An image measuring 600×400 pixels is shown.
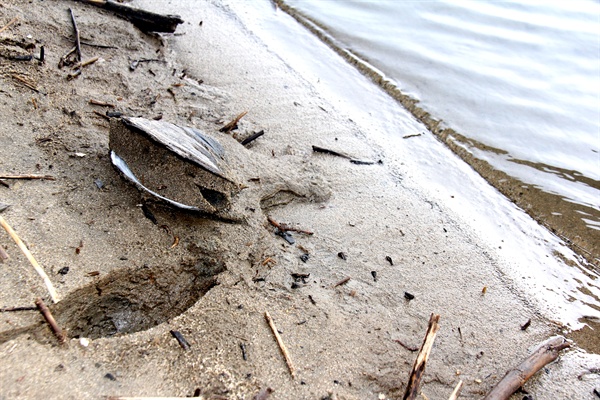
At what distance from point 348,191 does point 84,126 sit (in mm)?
1886

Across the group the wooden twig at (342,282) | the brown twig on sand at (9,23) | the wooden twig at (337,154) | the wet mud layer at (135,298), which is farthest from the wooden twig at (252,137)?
the brown twig on sand at (9,23)

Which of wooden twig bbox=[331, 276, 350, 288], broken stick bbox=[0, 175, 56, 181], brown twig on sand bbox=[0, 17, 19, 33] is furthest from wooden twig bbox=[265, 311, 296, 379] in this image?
brown twig on sand bbox=[0, 17, 19, 33]

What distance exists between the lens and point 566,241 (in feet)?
12.3

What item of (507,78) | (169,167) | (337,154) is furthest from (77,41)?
(507,78)

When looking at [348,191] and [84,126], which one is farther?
[348,191]

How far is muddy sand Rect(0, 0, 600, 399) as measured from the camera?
83.0 inches

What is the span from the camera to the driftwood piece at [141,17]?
475 centimetres

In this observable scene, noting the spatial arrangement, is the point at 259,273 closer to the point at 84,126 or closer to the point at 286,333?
the point at 286,333

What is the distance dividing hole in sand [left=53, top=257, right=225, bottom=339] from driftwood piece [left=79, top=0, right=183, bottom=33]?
10.1ft

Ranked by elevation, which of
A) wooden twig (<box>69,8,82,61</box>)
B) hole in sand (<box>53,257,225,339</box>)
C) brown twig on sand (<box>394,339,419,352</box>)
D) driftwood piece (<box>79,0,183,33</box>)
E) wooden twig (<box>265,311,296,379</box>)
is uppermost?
driftwood piece (<box>79,0,183,33</box>)

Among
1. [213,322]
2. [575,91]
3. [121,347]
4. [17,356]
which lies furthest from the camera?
[575,91]

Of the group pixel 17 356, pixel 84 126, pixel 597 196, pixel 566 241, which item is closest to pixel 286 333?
pixel 17 356

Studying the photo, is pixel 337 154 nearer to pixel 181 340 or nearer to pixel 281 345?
pixel 281 345

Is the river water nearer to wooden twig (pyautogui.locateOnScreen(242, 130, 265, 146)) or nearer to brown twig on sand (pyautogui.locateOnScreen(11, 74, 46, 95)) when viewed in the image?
wooden twig (pyautogui.locateOnScreen(242, 130, 265, 146))
